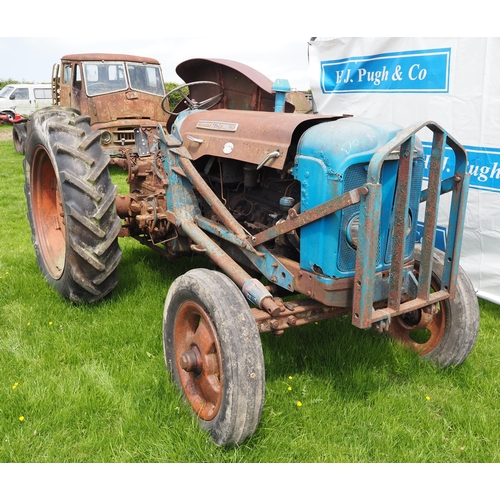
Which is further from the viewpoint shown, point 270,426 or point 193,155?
point 193,155

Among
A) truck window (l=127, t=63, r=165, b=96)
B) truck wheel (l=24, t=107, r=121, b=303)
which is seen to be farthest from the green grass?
truck window (l=127, t=63, r=165, b=96)

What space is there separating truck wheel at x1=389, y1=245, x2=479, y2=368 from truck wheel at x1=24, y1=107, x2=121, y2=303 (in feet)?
7.02

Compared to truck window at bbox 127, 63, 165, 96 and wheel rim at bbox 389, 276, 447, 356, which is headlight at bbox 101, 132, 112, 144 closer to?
truck window at bbox 127, 63, 165, 96

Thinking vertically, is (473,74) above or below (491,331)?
above

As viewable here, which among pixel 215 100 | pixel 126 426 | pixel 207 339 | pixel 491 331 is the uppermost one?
pixel 215 100

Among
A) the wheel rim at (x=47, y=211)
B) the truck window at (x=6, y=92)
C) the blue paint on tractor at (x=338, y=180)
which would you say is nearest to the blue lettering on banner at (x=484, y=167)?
the blue paint on tractor at (x=338, y=180)

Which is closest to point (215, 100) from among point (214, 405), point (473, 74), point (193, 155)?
point (193, 155)

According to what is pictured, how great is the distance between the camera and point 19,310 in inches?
156

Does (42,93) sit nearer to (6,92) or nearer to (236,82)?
(6,92)

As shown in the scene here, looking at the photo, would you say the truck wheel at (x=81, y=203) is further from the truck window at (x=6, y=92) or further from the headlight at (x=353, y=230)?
the truck window at (x=6, y=92)

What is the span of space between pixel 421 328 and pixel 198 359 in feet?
5.31

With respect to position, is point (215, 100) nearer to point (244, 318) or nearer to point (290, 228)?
point (290, 228)

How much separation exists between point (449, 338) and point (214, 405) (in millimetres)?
1578

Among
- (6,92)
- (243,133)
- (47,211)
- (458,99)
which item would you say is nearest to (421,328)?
(243,133)
